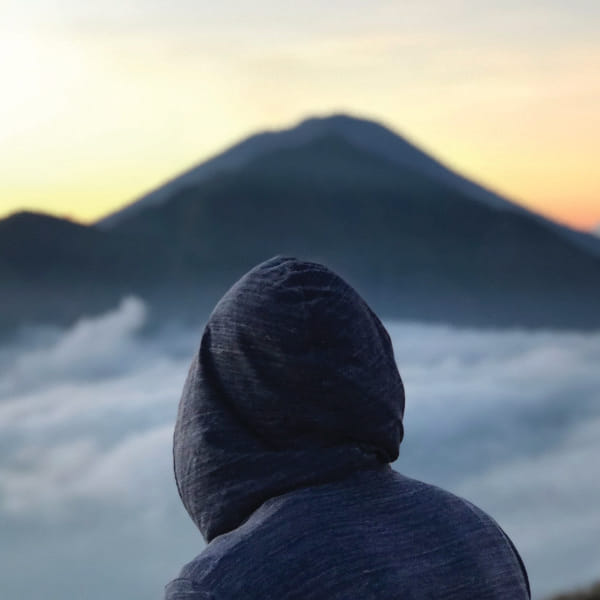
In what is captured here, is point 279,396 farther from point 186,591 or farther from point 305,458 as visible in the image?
point 186,591

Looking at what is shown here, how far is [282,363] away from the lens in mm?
1069

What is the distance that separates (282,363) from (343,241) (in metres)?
61.2

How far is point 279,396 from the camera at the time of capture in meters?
1.07

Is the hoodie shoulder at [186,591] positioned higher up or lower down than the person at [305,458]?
lower down

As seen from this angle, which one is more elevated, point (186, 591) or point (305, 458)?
point (305, 458)

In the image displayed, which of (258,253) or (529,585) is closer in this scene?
(529,585)

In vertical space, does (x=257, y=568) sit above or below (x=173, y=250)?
below

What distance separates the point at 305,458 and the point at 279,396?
65 mm

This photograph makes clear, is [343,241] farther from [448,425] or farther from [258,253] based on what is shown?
[448,425]

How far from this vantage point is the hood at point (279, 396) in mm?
1073

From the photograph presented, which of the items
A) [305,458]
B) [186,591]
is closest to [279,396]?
[305,458]

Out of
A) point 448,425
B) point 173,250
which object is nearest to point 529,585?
point 173,250

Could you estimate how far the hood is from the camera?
107 cm

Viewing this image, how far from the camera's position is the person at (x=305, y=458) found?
41.3 inches
